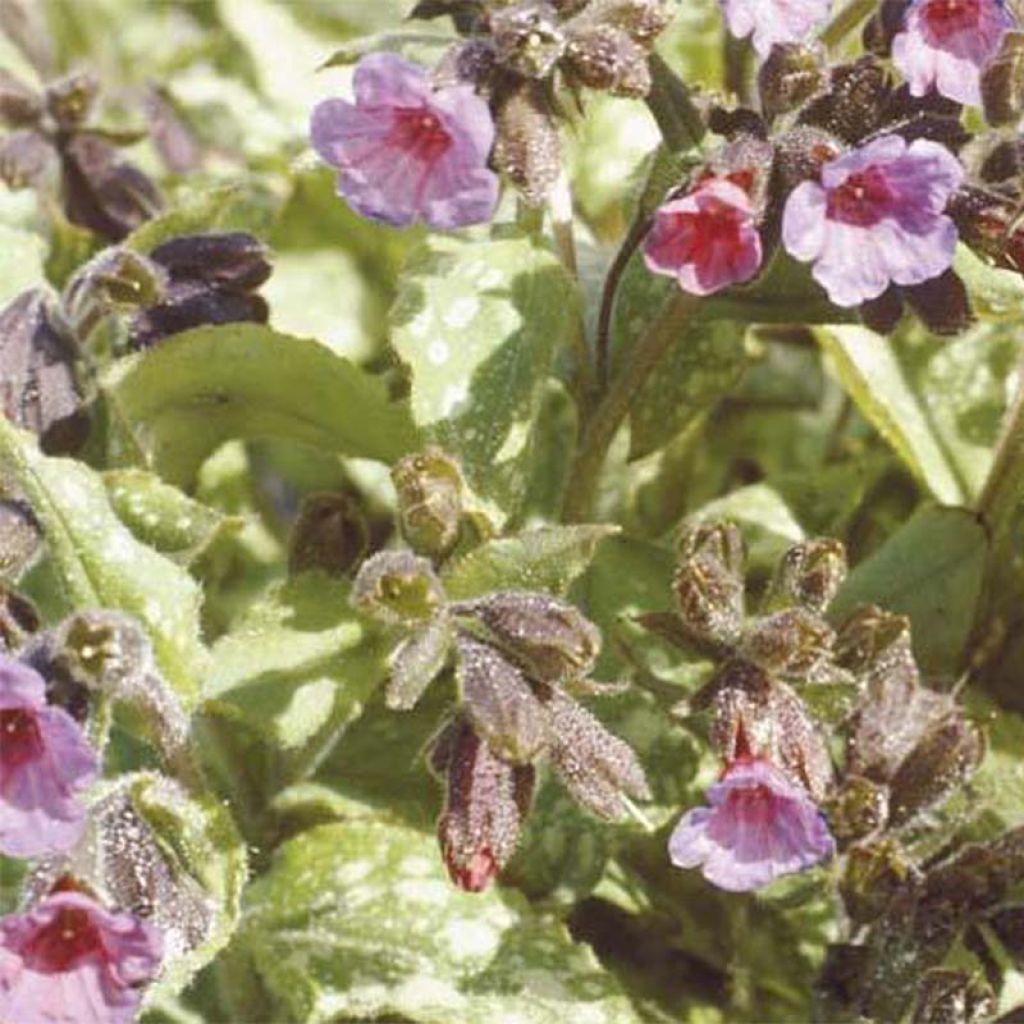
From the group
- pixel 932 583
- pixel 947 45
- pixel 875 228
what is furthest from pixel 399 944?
pixel 947 45

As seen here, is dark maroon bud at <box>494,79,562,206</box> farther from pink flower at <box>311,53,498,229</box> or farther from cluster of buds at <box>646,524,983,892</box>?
cluster of buds at <box>646,524,983,892</box>

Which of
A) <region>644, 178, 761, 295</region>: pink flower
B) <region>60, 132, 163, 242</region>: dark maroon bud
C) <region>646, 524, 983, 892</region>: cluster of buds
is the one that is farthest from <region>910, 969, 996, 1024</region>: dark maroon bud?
<region>60, 132, 163, 242</region>: dark maroon bud

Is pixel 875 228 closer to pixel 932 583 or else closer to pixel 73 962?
pixel 932 583

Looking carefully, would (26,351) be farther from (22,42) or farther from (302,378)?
(22,42)

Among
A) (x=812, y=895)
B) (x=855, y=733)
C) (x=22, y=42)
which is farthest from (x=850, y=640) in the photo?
→ (x=22, y=42)

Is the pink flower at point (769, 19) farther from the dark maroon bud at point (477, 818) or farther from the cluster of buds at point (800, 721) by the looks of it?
the dark maroon bud at point (477, 818)

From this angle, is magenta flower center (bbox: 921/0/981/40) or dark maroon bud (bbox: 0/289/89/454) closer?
magenta flower center (bbox: 921/0/981/40)

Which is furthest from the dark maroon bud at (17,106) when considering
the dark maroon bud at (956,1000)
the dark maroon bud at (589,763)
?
the dark maroon bud at (956,1000)
